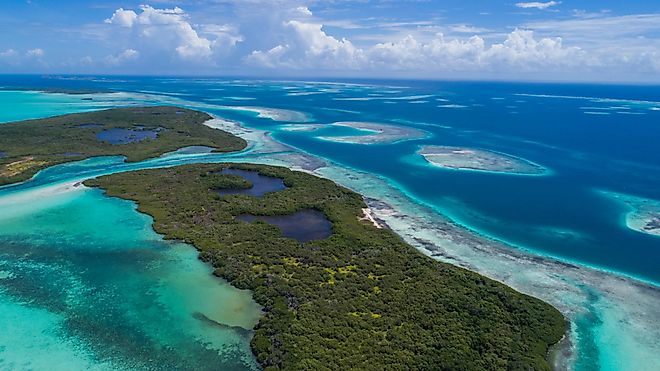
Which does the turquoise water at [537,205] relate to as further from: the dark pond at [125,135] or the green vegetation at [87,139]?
the dark pond at [125,135]

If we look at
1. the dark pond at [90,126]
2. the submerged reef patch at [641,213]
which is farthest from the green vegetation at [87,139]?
the submerged reef patch at [641,213]

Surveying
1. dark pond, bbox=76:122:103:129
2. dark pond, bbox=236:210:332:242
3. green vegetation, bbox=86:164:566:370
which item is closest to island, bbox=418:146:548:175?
green vegetation, bbox=86:164:566:370

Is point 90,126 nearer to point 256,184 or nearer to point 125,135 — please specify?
point 125,135

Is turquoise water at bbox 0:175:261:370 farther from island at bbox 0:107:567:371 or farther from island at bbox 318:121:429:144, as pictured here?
island at bbox 318:121:429:144

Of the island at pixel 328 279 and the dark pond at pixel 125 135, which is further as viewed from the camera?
the dark pond at pixel 125 135

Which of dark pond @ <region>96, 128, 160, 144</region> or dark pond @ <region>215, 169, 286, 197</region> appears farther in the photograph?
dark pond @ <region>96, 128, 160, 144</region>

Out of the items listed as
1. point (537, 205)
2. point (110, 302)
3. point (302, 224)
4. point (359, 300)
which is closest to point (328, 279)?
point (359, 300)
